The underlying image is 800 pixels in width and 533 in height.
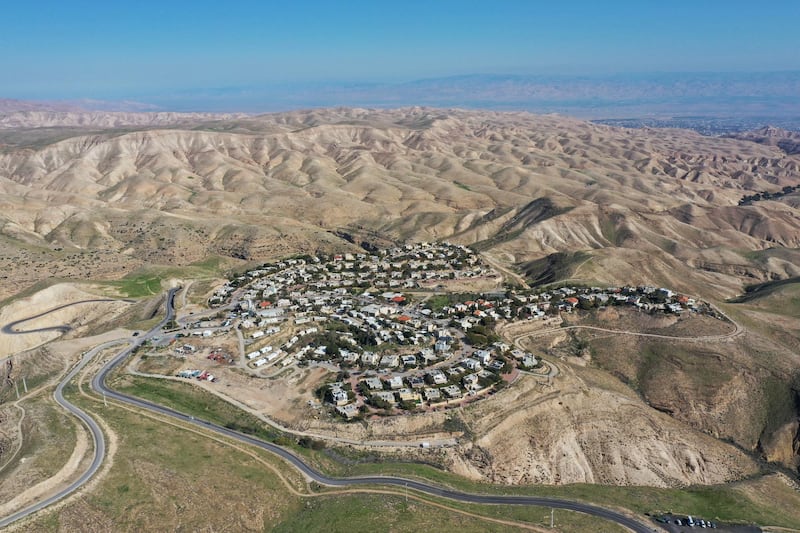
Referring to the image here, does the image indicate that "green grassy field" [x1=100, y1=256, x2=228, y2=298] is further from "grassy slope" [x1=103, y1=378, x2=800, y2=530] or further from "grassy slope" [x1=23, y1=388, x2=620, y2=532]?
"grassy slope" [x1=23, y1=388, x2=620, y2=532]

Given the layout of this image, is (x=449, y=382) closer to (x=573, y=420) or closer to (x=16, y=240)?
(x=573, y=420)

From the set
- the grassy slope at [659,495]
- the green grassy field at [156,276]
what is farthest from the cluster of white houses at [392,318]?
the green grassy field at [156,276]

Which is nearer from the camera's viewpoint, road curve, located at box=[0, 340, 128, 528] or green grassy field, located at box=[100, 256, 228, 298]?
road curve, located at box=[0, 340, 128, 528]

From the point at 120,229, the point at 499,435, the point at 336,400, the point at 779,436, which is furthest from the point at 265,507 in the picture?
the point at 120,229

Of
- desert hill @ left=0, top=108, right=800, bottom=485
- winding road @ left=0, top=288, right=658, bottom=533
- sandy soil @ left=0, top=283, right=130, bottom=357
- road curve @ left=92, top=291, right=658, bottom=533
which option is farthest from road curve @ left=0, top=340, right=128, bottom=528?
desert hill @ left=0, top=108, right=800, bottom=485

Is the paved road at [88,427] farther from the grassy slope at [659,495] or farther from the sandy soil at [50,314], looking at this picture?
the sandy soil at [50,314]

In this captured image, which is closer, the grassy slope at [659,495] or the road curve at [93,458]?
the road curve at [93,458]

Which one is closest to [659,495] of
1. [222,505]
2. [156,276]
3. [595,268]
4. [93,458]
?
[222,505]

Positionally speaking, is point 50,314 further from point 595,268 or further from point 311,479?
point 595,268

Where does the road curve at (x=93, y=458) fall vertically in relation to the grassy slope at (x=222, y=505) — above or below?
above
